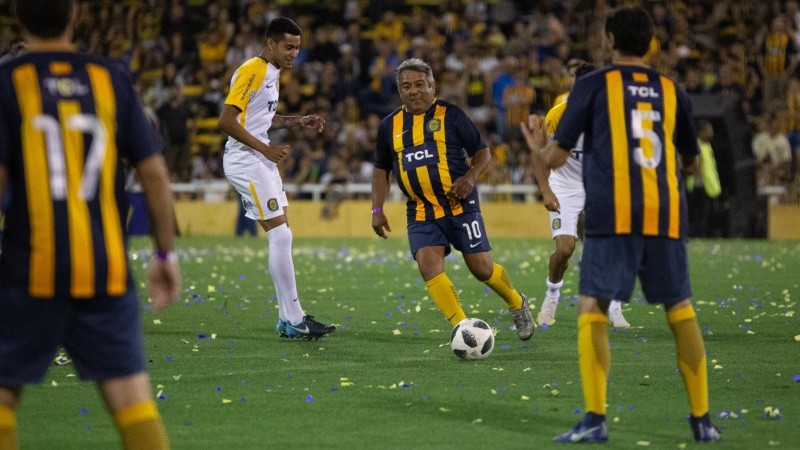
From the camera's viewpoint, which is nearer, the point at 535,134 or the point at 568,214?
the point at 535,134

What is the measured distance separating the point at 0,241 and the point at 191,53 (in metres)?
28.4

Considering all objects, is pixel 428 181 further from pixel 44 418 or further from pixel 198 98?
pixel 198 98

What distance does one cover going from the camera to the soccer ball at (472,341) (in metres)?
8.79

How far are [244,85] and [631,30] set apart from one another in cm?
495

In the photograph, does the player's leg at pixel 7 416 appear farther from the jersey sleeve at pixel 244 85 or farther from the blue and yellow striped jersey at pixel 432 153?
the jersey sleeve at pixel 244 85

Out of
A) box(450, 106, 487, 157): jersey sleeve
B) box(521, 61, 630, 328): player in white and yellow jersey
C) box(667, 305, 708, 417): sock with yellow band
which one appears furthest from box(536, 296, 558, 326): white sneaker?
box(667, 305, 708, 417): sock with yellow band

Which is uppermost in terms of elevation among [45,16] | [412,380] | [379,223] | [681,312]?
[45,16]

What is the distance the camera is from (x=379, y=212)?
32.3 feet

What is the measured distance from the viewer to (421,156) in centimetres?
968

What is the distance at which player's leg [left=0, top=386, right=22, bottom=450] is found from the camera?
4453 mm

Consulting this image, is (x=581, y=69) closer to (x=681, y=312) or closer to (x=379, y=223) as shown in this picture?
(x=379, y=223)

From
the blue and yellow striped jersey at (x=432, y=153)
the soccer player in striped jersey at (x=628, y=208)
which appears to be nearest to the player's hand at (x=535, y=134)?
the soccer player in striped jersey at (x=628, y=208)

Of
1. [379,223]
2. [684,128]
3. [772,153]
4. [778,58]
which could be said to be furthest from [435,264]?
[778,58]

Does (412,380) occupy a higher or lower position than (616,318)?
higher
